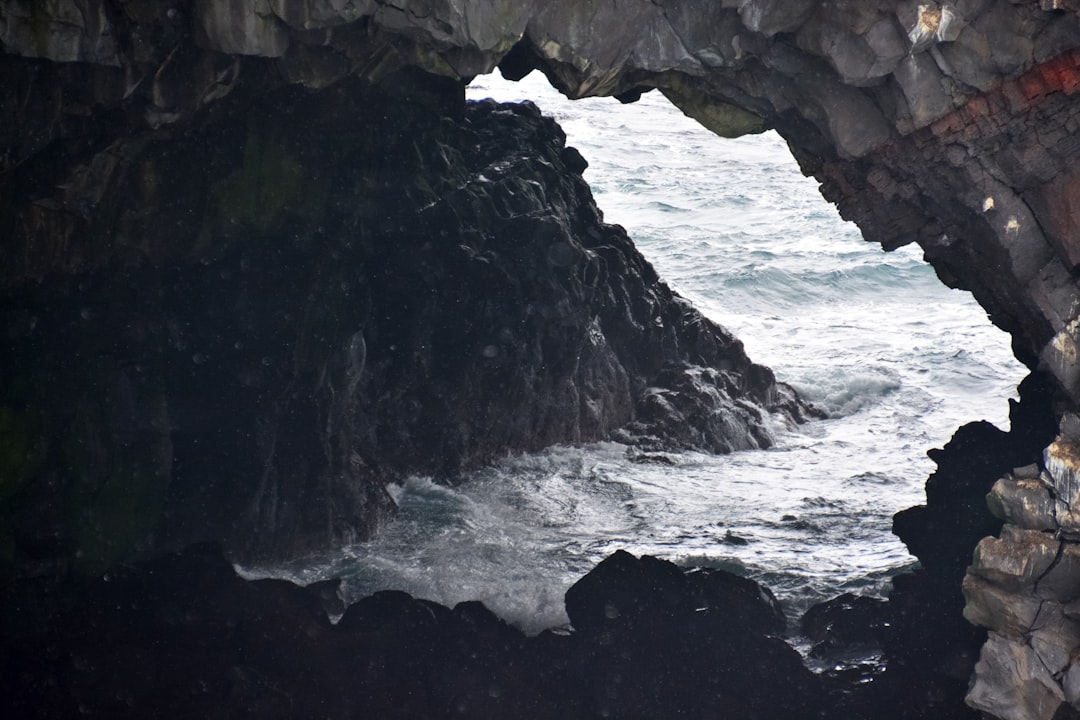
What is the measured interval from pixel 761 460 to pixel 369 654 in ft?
23.0

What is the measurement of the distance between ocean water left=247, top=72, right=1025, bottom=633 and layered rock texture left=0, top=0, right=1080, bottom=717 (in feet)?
2.01

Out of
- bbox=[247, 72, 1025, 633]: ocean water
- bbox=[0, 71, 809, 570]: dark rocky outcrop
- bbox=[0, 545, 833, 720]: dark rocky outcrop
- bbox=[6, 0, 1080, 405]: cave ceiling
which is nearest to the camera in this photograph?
bbox=[6, 0, 1080, 405]: cave ceiling

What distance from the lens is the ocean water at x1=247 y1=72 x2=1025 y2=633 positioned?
1141cm

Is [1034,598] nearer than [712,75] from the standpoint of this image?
Yes

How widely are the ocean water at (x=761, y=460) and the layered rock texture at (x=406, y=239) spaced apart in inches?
24.2

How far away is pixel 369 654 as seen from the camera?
9578 millimetres

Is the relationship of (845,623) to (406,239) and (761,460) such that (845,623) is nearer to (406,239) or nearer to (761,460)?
(761,460)

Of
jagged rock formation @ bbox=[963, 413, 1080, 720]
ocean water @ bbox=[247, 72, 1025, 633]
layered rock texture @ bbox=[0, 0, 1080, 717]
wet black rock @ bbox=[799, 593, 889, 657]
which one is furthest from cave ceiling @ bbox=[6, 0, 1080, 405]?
ocean water @ bbox=[247, 72, 1025, 633]

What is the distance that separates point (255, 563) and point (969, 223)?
7.45 metres

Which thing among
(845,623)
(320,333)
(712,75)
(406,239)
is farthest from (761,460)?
(712,75)

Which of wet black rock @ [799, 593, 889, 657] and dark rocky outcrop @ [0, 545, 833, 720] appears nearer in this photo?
dark rocky outcrop @ [0, 545, 833, 720]

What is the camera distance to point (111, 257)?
10.8 metres

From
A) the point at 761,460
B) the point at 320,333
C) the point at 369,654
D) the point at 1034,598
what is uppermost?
the point at 320,333

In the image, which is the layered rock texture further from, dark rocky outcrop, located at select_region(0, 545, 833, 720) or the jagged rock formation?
dark rocky outcrop, located at select_region(0, 545, 833, 720)
